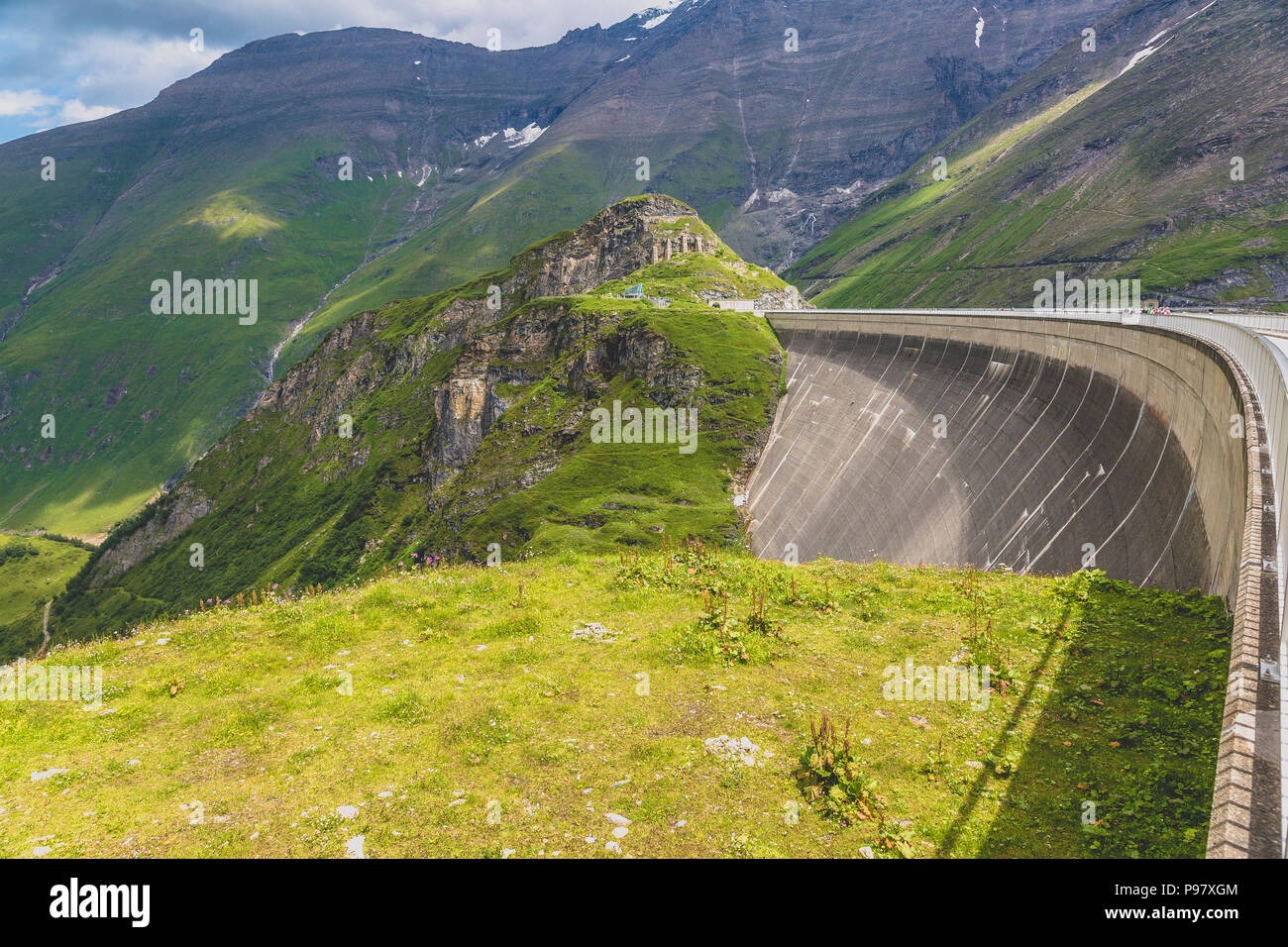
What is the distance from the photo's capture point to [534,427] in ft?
378

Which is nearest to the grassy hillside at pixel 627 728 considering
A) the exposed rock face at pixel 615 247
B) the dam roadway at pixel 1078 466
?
the dam roadway at pixel 1078 466

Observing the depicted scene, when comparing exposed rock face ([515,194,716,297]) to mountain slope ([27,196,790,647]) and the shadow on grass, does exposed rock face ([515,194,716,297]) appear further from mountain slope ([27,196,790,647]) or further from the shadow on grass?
the shadow on grass

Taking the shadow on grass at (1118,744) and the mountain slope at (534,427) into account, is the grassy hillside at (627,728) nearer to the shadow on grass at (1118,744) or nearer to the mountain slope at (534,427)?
the shadow on grass at (1118,744)

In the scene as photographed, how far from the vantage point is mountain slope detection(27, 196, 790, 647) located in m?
93.2

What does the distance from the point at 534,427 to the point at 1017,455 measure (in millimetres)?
83464

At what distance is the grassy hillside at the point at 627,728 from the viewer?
32.5 feet

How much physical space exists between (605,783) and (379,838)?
3.43 m

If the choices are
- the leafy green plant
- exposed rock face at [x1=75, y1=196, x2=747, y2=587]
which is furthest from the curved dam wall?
exposed rock face at [x1=75, y1=196, x2=747, y2=587]

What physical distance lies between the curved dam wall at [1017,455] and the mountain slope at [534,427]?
14.7 m

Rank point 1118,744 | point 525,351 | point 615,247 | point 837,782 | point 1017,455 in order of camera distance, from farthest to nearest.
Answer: point 615,247, point 525,351, point 1017,455, point 1118,744, point 837,782

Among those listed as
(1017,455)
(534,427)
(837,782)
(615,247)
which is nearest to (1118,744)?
(837,782)

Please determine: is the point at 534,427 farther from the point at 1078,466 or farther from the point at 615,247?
the point at 1078,466

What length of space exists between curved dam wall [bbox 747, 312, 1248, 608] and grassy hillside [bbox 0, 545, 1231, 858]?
5589 mm
